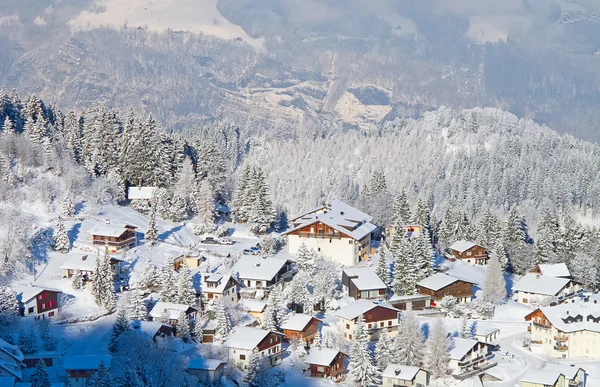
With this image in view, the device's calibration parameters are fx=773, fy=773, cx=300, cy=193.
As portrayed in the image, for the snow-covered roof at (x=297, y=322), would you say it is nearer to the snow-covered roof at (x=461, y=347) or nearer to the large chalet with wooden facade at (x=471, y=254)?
the snow-covered roof at (x=461, y=347)

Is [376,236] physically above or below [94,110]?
below

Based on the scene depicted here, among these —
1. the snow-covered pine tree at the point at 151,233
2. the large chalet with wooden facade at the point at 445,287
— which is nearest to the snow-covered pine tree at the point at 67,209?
the snow-covered pine tree at the point at 151,233

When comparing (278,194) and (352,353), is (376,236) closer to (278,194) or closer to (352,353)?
(352,353)

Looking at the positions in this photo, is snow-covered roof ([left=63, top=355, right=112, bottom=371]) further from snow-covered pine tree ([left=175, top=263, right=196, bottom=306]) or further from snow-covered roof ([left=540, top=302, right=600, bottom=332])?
snow-covered roof ([left=540, top=302, right=600, bottom=332])

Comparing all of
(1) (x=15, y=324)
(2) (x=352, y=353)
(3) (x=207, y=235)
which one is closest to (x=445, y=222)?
(3) (x=207, y=235)

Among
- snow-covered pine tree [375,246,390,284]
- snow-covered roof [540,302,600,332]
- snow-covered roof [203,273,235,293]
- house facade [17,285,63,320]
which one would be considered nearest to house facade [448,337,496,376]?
snow-covered roof [540,302,600,332]
